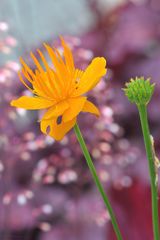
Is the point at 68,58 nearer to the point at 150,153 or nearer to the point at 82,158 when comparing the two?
the point at 150,153

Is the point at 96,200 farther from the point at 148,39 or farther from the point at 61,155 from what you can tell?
the point at 148,39

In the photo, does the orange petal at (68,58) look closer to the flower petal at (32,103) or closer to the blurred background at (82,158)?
the flower petal at (32,103)

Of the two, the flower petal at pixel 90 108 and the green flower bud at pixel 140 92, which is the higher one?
the flower petal at pixel 90 108

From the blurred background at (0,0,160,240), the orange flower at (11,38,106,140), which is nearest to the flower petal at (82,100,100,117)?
the orange flower at (11,38,106,140)

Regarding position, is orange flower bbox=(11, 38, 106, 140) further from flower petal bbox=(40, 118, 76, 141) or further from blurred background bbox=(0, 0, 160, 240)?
blurred background bbox=(0, 0, 160, 240)

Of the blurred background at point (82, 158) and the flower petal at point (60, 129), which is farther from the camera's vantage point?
the blurred background at point (82, 158)

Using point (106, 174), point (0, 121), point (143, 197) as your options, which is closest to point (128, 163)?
point (106, 174)

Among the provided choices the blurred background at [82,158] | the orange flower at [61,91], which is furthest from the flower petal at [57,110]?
the blurred background at [82,158]
